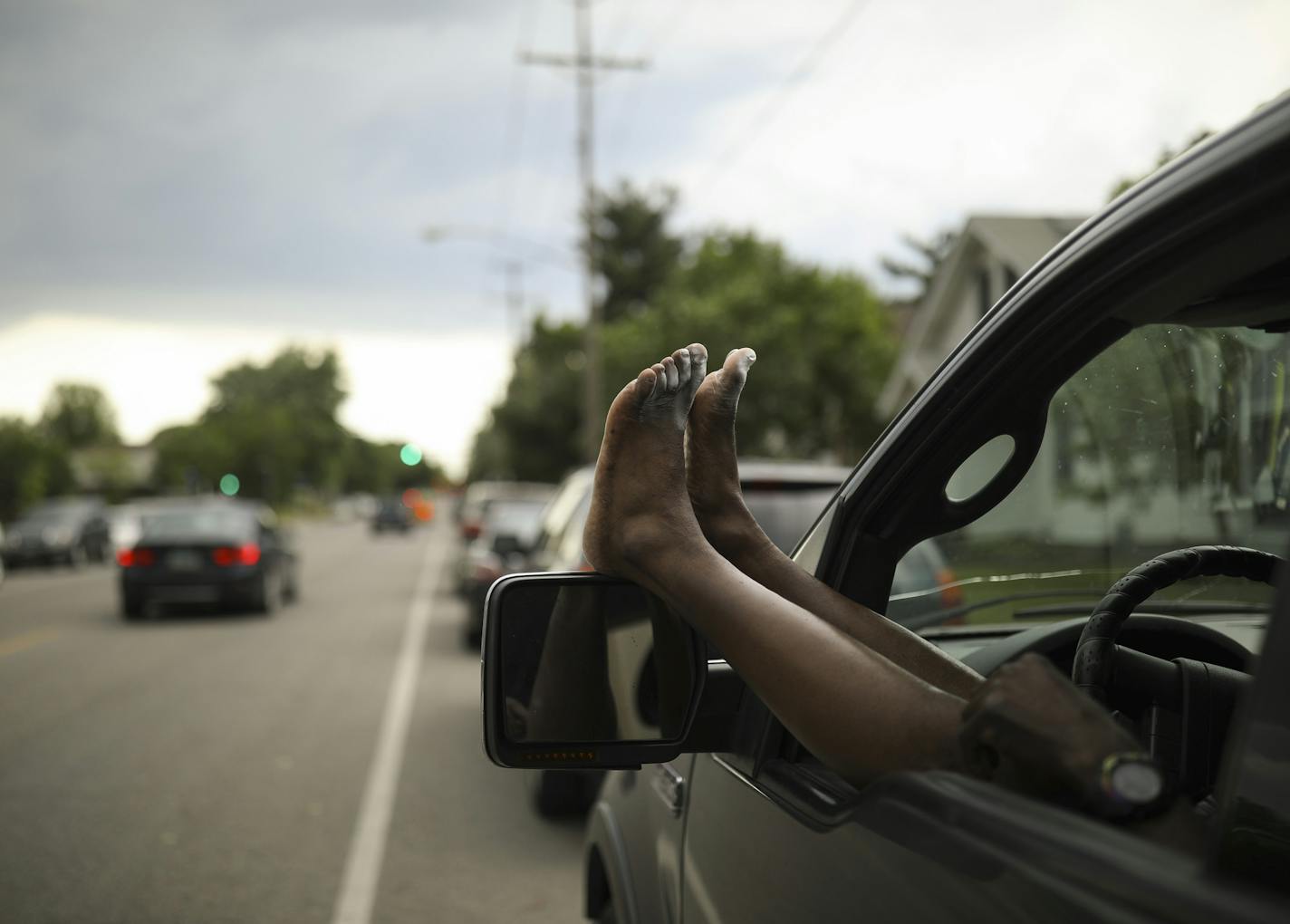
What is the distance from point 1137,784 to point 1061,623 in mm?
1171

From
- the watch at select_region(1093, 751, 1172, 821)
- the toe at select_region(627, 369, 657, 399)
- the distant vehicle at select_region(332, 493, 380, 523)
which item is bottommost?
the distant vehicle at select_region(332, 493, 380, 523)

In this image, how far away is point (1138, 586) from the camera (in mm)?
2041

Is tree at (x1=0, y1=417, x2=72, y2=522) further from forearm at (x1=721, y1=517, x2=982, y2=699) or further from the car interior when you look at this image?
forearm at (x1=721, y1=517, x2=982, y2=699)

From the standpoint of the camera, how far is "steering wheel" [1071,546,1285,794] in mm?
1896

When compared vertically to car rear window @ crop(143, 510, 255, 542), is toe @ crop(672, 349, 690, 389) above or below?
above

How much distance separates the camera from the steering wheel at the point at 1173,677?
190cm

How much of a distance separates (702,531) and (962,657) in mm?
998

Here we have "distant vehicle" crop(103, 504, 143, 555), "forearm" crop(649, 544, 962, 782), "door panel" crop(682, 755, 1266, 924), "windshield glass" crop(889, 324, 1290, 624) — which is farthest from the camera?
"distant vehicle" crop(103, 504, 143, 555)

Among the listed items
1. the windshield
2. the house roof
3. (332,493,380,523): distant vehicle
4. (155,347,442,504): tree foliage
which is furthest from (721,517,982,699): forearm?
(332,493,380,523): distant vehicle

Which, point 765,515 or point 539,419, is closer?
point 765,515

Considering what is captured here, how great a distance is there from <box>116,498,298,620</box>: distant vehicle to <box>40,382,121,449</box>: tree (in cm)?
13756

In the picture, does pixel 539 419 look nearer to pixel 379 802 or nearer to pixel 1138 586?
pixel 379 802

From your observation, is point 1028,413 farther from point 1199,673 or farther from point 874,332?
point 874,332

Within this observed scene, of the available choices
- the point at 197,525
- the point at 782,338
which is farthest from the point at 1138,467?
the point at 782,338
